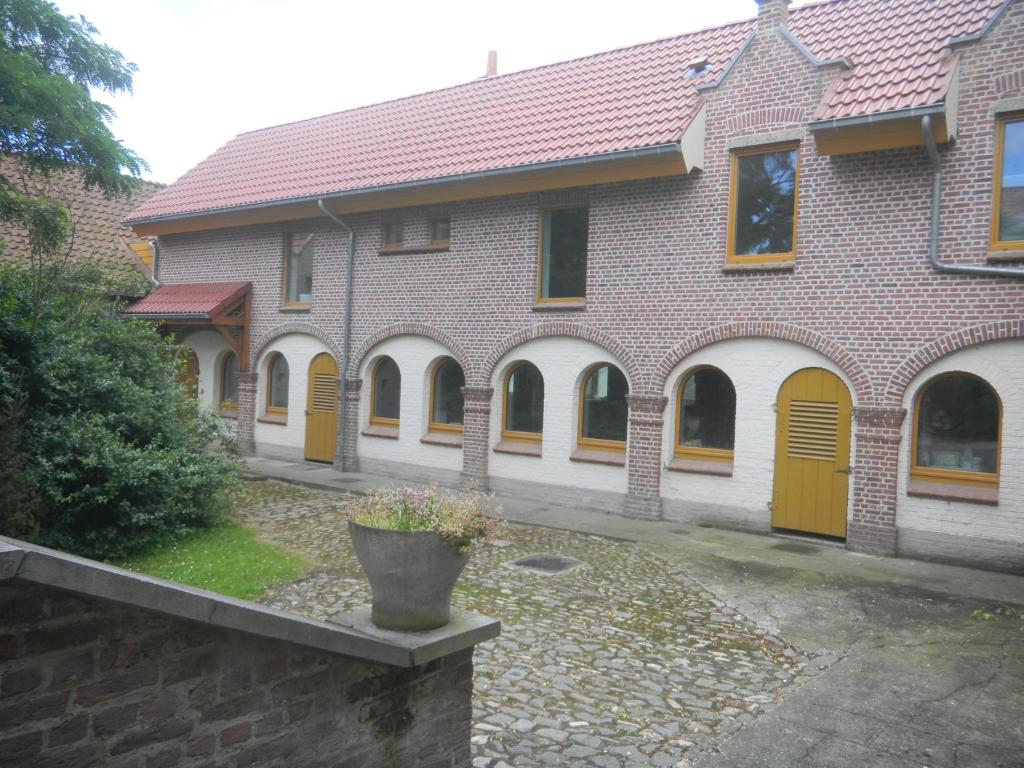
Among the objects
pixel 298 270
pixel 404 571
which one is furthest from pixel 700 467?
pixel 298 270

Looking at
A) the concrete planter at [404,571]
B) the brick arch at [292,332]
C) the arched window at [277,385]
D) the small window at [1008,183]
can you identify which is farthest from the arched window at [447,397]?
the concrete planter at [404,571]

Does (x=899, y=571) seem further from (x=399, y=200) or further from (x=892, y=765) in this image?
(x=399, y=200)

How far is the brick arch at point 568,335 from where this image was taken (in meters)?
13.0

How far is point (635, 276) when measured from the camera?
42.9 ft

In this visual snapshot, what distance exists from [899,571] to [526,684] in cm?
608

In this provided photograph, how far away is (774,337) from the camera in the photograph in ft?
38.2

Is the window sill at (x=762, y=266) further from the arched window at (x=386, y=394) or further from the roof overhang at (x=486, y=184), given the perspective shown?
the arched window at (x=386, y=394)

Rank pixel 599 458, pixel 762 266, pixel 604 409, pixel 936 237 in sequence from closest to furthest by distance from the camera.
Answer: pixel 936 237 < pixel 762 266 < pixel 599 458 < pixel 604 409

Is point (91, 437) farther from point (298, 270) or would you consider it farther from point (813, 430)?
point (298, 270)

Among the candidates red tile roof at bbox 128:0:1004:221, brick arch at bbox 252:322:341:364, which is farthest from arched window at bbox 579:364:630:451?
brick arch at bbox 252:322:341:364

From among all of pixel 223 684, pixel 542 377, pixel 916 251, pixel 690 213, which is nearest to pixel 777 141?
pixel 690 213

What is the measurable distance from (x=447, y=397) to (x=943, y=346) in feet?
28.5

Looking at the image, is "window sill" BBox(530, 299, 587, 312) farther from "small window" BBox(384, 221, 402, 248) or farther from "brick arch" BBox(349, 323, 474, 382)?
"small window" BBox(384, 221, 402, 248)

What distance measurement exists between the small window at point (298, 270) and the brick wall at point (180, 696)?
49.0 feet
